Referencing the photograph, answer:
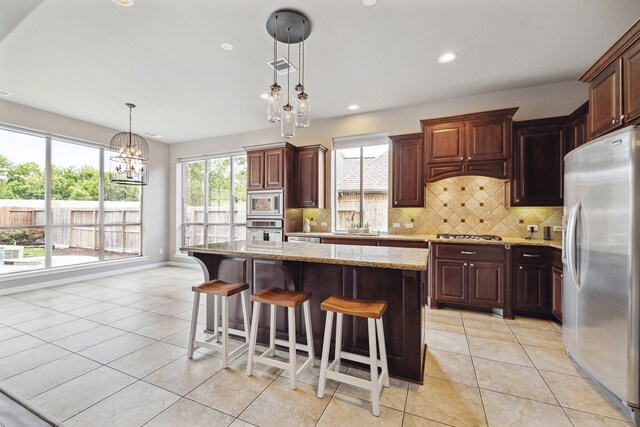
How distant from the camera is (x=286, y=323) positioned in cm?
263

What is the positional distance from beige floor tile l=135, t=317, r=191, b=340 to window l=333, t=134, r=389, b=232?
291 cm

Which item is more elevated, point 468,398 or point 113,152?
point 113,152

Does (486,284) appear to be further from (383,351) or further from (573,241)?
(383,351)

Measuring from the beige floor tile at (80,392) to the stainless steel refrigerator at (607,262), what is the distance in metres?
3.38

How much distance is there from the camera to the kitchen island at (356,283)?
2076mm

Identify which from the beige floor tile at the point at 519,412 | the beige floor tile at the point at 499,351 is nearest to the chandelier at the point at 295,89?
the beige floor tile at the point at 519,412

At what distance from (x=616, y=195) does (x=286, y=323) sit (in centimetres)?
266

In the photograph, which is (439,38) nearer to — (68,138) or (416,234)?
(416,234)

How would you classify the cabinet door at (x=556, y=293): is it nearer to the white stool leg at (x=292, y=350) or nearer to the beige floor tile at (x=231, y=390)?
the white stool leg at (x=292, y=350)

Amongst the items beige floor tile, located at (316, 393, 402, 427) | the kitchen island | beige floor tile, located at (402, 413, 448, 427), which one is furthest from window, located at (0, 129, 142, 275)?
beige floor tile, located at (402, 413, 448, 427)

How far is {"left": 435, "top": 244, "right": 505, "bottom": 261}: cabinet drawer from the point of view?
347 cm

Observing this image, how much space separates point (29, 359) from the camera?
2.43 meters

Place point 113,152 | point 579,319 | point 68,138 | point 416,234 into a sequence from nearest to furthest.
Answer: point 579,319
point 416,234
point 68,138
point 113,152

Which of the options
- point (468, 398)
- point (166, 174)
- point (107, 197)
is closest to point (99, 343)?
point (468, 398)
